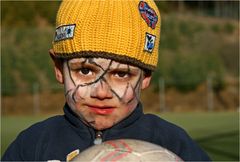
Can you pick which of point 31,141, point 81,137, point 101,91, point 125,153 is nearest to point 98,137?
point 81,137

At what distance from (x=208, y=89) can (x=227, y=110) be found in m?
1.09

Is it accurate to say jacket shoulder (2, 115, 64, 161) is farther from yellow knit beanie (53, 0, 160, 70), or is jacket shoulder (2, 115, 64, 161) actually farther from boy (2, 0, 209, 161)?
yellow knit beanie (53, 0, 160, 70)

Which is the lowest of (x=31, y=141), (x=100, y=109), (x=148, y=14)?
(x=31, y=141)

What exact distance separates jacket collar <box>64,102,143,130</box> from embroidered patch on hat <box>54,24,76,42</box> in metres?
0.27

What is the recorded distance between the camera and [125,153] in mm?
1998

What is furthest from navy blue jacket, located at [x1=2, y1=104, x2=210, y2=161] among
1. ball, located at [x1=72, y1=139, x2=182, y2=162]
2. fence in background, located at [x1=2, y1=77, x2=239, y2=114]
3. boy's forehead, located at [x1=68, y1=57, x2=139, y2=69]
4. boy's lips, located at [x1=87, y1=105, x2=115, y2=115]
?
fence in background, located at [x1=2, y1=77, x2=239, y2=114]

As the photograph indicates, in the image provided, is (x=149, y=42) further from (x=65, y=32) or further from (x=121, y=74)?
(x=65, y=32)

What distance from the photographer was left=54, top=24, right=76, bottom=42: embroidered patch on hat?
2416mm

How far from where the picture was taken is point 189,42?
28.1 metres

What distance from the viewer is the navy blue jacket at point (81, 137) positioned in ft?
8.11

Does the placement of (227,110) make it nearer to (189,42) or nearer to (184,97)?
(184,97)

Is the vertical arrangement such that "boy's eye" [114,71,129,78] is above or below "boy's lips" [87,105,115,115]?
above

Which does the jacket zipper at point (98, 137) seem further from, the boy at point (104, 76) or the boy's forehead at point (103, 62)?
the boy's forehead at point (103, 62)

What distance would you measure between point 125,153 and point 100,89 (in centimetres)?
39
